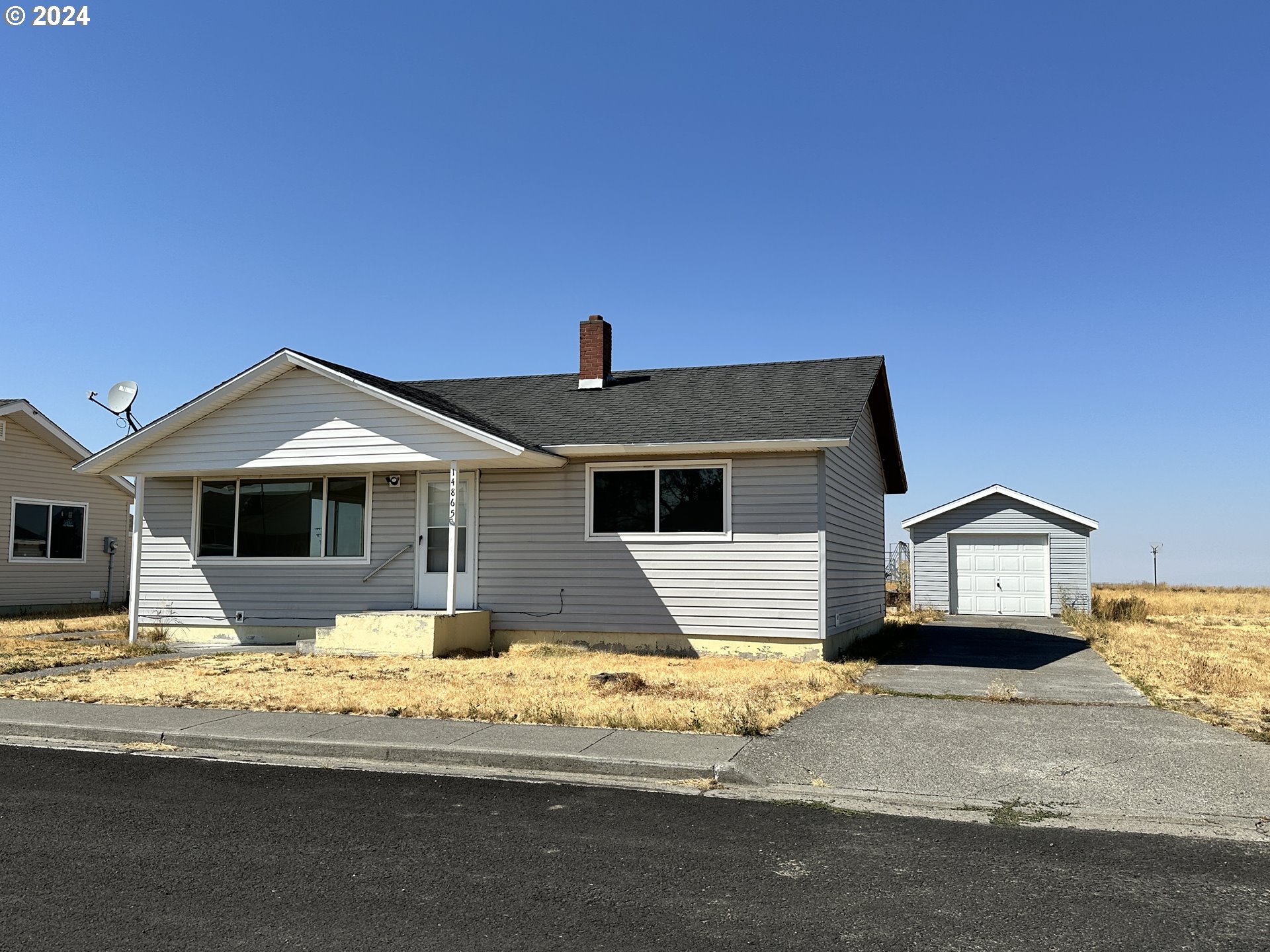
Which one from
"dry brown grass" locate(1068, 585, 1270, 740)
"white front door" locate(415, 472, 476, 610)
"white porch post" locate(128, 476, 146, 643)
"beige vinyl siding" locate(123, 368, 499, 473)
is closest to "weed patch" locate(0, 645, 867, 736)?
"white front door" locate(415, 472, 476, 610)

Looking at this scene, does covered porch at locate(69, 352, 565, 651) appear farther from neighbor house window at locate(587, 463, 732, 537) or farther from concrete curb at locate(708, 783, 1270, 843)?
concrete curb at locate(708, 783, 1270, 843)

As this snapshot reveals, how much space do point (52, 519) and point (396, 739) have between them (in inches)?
830

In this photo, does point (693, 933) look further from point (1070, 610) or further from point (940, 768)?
point (1070, 610)

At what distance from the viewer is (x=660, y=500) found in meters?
15.8

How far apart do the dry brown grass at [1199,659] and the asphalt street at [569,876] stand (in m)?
4.83

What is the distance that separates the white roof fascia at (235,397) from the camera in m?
15.1

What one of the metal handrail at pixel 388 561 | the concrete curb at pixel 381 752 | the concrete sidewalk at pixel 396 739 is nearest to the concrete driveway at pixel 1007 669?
the concrete sidewalk at pixel 396 739

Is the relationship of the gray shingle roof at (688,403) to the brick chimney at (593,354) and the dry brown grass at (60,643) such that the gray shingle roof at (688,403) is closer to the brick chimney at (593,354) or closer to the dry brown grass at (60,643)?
the brick chimney at (593,354)

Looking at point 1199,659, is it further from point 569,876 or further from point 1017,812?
point 569,876

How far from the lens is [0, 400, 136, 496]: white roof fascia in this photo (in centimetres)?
2398

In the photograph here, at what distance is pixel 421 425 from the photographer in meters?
15.6

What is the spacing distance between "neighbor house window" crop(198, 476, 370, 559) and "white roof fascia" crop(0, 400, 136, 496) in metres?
6.88

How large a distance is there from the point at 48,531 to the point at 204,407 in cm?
1190

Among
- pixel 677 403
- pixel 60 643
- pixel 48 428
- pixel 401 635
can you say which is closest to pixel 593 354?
pixel 677 403
